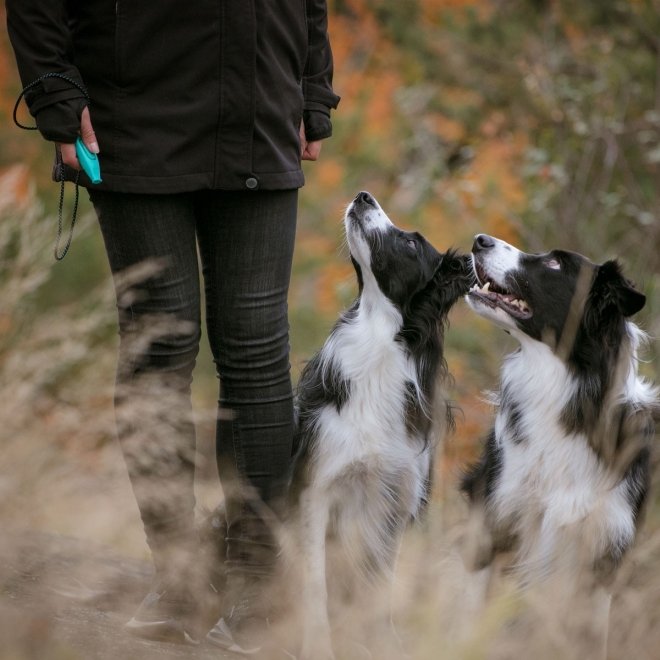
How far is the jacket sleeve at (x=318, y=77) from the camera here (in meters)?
2.96

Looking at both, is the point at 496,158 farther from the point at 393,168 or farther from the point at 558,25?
the point at 393,168

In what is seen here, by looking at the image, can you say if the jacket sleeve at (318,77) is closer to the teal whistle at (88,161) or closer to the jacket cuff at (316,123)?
the jacket cuff at (316,123)

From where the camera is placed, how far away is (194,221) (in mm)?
2711

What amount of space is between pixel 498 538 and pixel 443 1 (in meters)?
9.52

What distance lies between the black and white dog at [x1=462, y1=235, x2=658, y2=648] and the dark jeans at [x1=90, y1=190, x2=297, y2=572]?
743mm

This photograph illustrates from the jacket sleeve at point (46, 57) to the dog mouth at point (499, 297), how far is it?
1.40m

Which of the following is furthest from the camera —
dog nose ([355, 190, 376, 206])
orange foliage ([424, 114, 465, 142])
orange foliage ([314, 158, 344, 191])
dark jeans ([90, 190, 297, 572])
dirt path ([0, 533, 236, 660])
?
orange foliage ([314, 158, 344, 191])

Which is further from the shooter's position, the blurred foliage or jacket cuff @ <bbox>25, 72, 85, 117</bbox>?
the blurred foliage

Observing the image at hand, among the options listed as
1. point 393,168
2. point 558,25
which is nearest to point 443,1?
point 393,168

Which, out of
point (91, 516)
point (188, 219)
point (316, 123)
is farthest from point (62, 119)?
point (91, 516)

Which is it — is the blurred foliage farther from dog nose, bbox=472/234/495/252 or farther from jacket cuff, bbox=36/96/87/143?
jacket cuff, bbox=36/96/87/143

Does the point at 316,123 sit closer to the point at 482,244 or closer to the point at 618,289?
the point at 482,244

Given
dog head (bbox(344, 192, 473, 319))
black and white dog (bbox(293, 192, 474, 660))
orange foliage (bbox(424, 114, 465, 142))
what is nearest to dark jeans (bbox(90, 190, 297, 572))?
black and white dog (bbox(293, 192, 474, 660))

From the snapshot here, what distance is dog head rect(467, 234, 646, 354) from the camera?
124 inches
